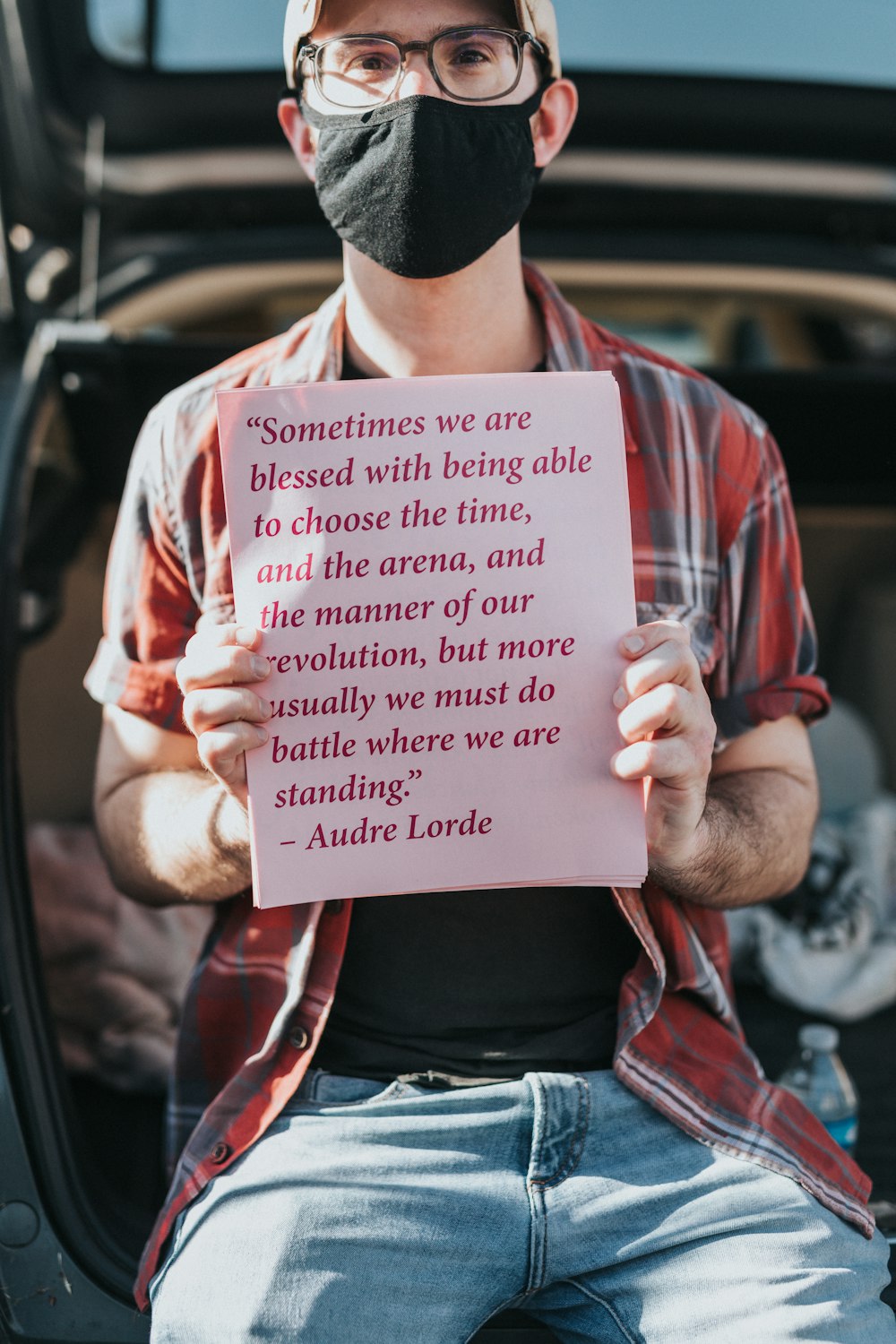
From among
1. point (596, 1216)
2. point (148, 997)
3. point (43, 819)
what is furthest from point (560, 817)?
point (43, 819)

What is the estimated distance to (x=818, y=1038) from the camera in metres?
1.90

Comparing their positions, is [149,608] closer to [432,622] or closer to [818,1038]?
[432,622]

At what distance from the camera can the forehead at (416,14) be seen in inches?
53.0

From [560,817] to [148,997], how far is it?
110 cm

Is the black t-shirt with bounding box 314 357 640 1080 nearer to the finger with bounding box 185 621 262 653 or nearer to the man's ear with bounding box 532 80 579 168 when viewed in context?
the finger with bounding box 185 621 262 653

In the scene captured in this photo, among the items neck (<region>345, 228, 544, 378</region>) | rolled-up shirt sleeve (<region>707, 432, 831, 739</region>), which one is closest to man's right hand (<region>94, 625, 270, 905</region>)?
neck (<region>345, 228, 544, 378</region>)

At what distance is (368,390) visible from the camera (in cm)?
123

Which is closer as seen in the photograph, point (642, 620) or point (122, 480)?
point (642, 620)

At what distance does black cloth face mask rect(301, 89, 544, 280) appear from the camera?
4.29ft

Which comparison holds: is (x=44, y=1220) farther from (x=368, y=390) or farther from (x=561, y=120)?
(x=561, y=120)

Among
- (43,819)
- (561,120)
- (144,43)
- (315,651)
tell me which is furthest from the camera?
(43,819)

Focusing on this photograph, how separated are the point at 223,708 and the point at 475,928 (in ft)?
1.32

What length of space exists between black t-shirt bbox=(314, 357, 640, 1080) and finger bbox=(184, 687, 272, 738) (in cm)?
31

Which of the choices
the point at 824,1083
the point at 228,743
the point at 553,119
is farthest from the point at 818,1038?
the point at 553,119
